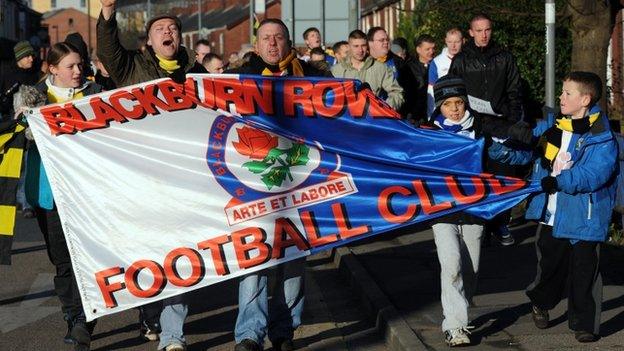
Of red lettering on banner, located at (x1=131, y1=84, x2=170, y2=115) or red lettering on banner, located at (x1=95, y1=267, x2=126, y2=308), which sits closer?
red lettering on banner, located at (x1=95, y1=267, x2=126, y2=308)

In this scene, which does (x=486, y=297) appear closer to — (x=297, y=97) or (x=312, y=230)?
(x=312, y=230)

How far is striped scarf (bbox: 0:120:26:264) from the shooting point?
28.8 feet

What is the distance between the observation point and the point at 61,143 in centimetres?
816

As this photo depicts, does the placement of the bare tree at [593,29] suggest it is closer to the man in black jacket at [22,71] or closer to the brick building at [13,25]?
the man in black jacket at [22,71]

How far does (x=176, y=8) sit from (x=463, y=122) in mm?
145823

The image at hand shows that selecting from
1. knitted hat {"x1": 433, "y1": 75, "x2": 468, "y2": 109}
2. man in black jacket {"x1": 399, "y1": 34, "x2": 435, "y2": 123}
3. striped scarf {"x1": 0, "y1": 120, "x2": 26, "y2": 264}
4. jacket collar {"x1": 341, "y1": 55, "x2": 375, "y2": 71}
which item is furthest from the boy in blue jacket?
man in black jacket {"x1": 399, "y1": 34, "x2": 435, "y2": 123}

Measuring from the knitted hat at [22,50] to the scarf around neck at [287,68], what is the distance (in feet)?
28.0

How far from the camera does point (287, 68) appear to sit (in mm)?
8570

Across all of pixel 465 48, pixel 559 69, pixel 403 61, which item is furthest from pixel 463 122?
pixel 559 69

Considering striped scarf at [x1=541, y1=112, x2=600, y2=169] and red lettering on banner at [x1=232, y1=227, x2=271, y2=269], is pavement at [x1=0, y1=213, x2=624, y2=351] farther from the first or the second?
striped scarf at [x1=541, y1=112, x2=600, y2=169]

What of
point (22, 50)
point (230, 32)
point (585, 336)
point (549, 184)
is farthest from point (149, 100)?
point (230, 32)

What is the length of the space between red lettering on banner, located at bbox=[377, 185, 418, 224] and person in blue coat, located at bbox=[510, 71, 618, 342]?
780mm

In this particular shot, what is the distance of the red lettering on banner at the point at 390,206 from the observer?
8.19 m

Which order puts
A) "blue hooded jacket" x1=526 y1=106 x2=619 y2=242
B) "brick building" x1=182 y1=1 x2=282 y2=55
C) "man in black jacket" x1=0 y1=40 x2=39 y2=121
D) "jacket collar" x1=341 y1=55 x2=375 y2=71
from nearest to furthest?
"blue hooded jacket" x1=526 y1=106 x2=619 y2=242, "jacket collar" x1=341 y1=55 x2=375 y2=71, "man in black jacket" x1=0 y1=40 x2=39 y2=121, "brick building" x1=182 y1=1 x2=282 y2=55
